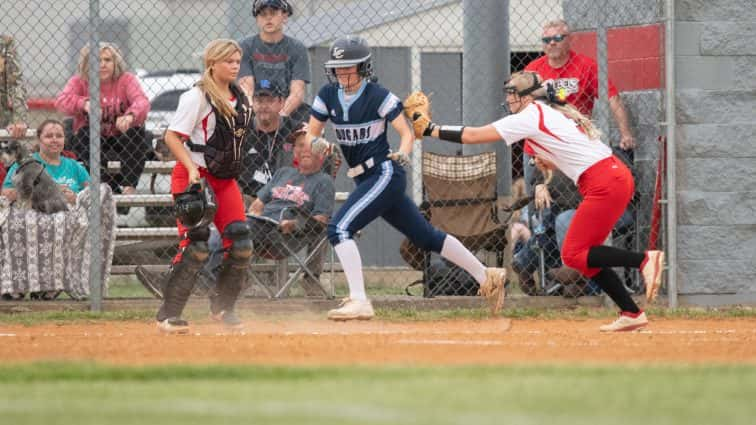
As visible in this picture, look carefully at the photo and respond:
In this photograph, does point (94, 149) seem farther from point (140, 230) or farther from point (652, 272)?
point (652, 272)

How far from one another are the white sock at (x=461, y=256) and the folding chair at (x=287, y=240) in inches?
57.9

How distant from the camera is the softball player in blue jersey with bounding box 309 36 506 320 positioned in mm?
10305

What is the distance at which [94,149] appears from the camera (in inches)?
448

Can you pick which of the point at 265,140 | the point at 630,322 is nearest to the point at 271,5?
the point at 265,140

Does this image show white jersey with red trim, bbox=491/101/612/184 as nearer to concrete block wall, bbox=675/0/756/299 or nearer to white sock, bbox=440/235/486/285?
white sock, bbox=440/235/486/285

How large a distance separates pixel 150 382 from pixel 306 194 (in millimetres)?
5060

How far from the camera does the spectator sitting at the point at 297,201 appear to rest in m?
11.8

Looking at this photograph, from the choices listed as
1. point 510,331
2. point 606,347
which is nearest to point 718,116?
point 510,331

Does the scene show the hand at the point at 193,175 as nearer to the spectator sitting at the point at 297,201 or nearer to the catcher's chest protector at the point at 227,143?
the catcher's chest protector at the point at 227,143

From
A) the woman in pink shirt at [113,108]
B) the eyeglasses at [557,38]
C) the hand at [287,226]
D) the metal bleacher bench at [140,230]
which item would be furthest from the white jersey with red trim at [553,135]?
the woman in pink shirt at [113,108]

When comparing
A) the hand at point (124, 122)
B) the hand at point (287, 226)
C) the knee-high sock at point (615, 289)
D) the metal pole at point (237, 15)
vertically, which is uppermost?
the metal pole at point (237, 15)

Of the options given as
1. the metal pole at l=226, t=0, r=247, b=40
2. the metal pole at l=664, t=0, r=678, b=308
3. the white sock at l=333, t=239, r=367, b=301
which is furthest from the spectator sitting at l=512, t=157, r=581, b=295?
the metal pole at l=226, t=0, r=247, b=40

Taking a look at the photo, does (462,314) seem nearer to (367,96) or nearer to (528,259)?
(528,259)

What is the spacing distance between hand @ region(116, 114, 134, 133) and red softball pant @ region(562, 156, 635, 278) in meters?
4.11
